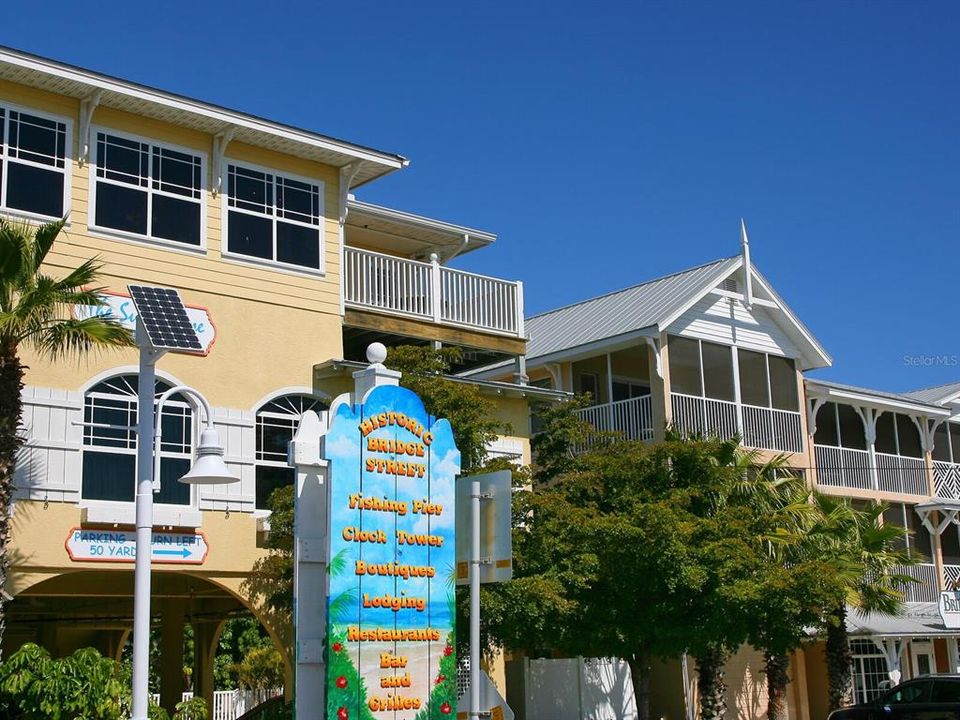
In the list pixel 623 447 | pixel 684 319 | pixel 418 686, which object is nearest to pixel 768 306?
pixel 684 319

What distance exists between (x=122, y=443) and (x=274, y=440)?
272 cm

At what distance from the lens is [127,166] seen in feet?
70.0

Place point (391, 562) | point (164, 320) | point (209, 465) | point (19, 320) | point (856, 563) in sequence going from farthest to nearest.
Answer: point (856, 563) < point (19, 320) < point (391, 562) < point (164, 320) < point (209, 465)

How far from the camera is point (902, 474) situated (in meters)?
37.8

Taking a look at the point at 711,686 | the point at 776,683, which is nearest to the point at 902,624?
the point at 776,683

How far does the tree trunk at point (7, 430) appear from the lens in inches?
648

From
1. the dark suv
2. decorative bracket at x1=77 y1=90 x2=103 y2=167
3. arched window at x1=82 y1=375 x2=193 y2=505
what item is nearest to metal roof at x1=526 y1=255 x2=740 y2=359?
the dark suv

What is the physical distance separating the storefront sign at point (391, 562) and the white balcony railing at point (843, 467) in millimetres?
21043

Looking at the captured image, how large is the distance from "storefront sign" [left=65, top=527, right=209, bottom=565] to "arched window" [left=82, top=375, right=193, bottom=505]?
59 cm

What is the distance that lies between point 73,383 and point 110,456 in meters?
1.28

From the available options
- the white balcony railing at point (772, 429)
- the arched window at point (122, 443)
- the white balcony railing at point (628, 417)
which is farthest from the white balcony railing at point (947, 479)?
the arched window at point (122, 443)

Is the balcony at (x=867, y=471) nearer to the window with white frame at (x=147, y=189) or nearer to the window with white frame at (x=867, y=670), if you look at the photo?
the window with white frame at (x=867, y=670)

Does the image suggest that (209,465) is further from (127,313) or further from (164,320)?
(127,313)

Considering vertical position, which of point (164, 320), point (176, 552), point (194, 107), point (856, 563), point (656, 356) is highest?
point (194, 107)
